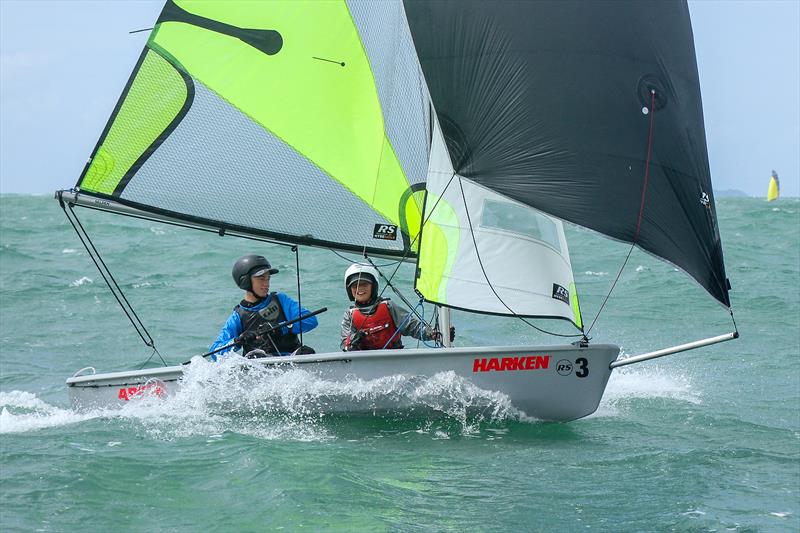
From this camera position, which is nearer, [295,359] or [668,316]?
[295,359]

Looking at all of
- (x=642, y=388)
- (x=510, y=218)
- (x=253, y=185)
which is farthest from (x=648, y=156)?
(x=642, y=388)

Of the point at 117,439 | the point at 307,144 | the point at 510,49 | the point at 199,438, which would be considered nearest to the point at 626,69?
the point at 510,49

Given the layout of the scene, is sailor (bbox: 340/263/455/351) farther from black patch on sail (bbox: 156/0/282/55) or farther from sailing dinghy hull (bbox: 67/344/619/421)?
black patch on sail (bbox: 156/0/282/55)

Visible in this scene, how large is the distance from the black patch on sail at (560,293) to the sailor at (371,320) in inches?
28.3

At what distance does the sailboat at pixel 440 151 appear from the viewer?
231 inches

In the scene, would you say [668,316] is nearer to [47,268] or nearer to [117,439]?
[117,439]

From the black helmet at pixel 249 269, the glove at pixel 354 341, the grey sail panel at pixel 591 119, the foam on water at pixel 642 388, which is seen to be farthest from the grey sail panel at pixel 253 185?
the foam on water at pixel 642 388

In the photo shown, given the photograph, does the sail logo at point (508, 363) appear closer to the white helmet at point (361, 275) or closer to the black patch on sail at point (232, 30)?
the white helmet at point (361, 275)

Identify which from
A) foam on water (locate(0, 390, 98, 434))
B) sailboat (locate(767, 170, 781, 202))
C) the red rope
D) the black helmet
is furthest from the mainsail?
sailboat (locate(767, 170, 781, 202))

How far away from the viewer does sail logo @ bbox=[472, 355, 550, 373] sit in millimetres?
5824

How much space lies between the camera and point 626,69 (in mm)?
5914

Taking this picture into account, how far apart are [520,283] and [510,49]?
1.32 metres

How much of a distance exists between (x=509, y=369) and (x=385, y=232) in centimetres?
131

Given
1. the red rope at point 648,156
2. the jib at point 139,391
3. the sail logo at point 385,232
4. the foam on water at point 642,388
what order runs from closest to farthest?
the red rope at point 648,156
the jib at point 139,391
the sail logo at point 385,232
the foam on water at point 642,388
